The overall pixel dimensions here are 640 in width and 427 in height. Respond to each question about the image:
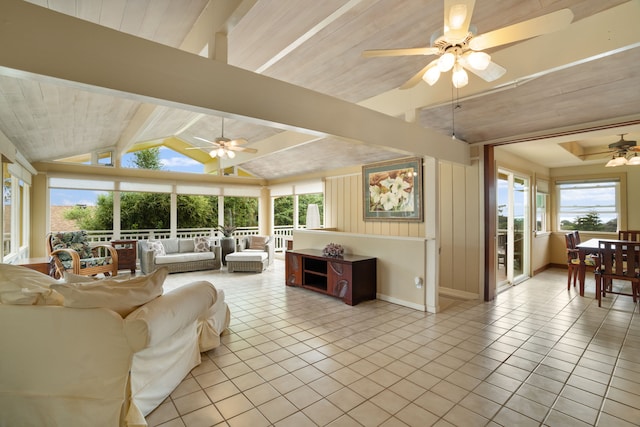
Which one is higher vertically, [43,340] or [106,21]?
[106,21]

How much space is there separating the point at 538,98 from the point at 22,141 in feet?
22.7

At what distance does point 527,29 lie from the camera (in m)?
1.72

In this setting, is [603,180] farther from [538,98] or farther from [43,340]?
[43,340]

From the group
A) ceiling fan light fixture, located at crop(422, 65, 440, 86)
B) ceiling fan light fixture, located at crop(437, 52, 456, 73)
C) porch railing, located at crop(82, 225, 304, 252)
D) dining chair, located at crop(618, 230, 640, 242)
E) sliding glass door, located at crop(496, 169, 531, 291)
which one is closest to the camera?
ceiling fan light fixture, located at crop(437, 52, 456, 73)

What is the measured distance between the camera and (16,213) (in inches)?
193

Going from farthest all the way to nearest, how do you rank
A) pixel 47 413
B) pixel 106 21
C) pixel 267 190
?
pixel 267 190
pixel 106 21
pixel 47 413

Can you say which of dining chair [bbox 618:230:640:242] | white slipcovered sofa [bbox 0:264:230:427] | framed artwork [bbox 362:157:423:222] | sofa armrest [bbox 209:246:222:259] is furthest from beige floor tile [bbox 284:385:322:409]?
dining chair [bbox 618:230:640:242]

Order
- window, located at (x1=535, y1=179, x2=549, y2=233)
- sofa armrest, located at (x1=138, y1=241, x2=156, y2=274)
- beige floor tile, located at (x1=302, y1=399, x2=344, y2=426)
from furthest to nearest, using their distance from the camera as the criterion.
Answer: window, located at (x1=535, y1=179, x2=549, y2=233) < sofa armrest, located at (x1=138, y1=241, x2=156, y2=274) < beige floor tile, located at (x1=302, y1=399, x2=344, y2=426)

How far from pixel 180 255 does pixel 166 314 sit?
494cm

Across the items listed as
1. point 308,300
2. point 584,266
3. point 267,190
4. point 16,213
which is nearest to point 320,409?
point 308,300

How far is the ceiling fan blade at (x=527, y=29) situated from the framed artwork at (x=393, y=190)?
3533 mm

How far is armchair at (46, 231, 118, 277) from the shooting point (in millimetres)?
4566

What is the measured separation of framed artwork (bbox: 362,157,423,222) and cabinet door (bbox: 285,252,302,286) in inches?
76.0

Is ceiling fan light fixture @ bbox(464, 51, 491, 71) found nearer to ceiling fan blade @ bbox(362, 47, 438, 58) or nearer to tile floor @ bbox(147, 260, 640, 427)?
ceiling fan blade @ bbox(362, 47, 438, 58)
